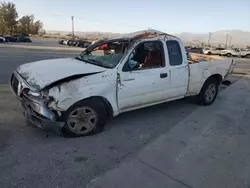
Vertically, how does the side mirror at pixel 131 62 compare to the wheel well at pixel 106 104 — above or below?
above

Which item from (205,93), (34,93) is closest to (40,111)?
(34,93)

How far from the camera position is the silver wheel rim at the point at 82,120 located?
4.05 metres

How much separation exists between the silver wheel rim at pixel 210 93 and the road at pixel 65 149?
1311mm

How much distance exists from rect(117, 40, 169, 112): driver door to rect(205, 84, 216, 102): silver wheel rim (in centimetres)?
170

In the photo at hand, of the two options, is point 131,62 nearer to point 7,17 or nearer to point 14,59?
point 14,59

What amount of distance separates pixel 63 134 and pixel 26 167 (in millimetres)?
970

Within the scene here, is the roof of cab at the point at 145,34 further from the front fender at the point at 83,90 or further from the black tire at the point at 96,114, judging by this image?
the black tire at the point at 96,114

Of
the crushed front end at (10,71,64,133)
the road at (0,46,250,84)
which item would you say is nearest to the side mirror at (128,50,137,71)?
the crushed front end at (10,71,64,133)

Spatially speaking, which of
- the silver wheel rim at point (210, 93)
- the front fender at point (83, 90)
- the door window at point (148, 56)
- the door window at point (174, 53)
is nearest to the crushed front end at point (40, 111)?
the front fender at point (83, 90)

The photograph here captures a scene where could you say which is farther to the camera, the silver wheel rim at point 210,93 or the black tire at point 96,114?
the silver wheel rim at point 210,93

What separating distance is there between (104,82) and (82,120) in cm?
73

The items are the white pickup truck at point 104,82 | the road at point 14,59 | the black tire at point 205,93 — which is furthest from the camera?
the road at point 14,59

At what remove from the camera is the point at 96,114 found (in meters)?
4.25

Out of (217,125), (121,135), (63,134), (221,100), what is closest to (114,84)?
(121,135)
